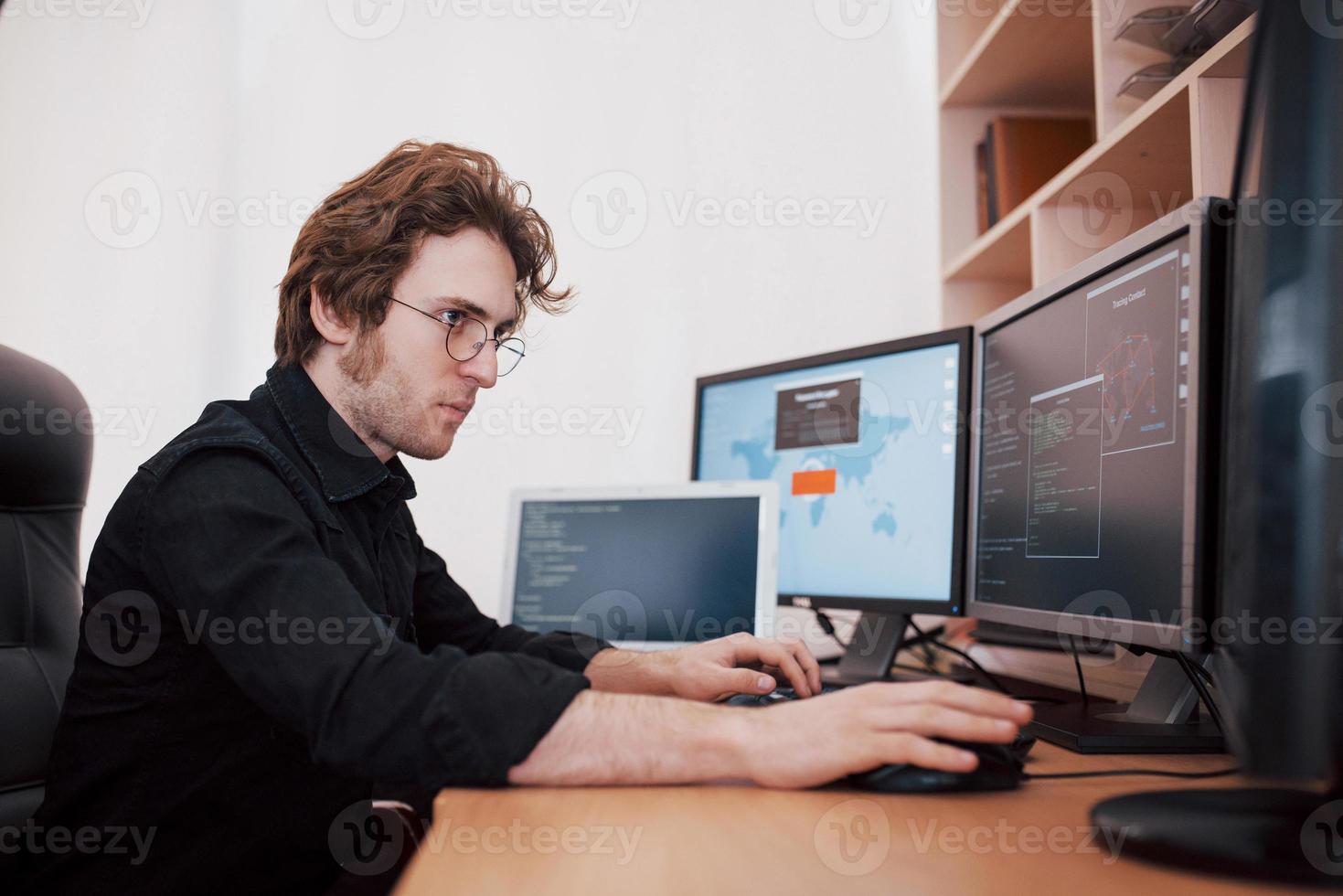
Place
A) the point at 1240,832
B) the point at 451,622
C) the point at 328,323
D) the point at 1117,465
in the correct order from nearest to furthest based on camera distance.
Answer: the point at 1240,832 → the point at 1117,465 → the point at 328,323 → the point at 451,622

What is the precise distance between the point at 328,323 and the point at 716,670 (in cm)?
65

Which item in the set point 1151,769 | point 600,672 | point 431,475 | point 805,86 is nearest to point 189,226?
point 431,475

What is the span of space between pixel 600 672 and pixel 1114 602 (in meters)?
0.55

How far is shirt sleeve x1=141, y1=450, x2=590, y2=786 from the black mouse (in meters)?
0.22

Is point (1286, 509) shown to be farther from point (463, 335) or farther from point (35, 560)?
point (35, 560)

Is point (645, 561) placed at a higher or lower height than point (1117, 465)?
lower

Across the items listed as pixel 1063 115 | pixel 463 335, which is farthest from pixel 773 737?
pixel 1063 115

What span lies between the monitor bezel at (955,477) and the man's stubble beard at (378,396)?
2.27 ft

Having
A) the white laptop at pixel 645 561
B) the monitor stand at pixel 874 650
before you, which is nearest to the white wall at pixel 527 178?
the white laptop at pixel 645 561

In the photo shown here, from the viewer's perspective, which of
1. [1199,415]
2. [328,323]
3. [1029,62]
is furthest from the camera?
[1029,62]

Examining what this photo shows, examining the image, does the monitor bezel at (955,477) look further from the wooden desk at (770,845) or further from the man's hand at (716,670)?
the wooden desk at (770,845)

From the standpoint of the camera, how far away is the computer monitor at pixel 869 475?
1.37 meters

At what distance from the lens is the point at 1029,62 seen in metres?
1.86

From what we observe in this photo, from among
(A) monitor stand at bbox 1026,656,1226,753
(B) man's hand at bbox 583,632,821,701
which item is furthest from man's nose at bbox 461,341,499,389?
(A) monitor stand at bbox 1026,656,1226,753
